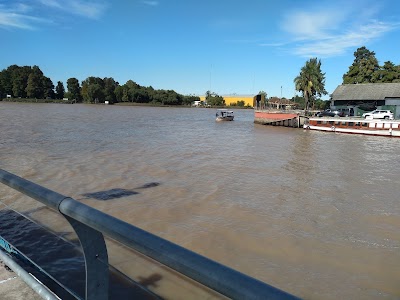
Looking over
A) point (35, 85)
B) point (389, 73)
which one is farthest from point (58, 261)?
point (35, 85)

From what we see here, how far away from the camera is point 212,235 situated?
832 centimetres

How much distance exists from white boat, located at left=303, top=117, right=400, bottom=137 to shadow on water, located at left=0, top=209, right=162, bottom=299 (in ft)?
139

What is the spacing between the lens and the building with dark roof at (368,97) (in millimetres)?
52531

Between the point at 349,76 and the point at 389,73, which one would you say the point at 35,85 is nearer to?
the point at 349,76

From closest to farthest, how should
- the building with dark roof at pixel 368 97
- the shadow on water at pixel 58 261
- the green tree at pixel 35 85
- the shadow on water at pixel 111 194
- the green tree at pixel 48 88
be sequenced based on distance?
the shadow on water at pixel 58 261 → the shadow on water at pixel 111 194 → the building with dark roof at pixel 368 97 → the green tree at pixel 35 85 → the green tree at pixel 48 88

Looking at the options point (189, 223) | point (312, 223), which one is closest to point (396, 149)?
point (312, 223)

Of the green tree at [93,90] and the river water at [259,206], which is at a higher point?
the green tree at [93,90]

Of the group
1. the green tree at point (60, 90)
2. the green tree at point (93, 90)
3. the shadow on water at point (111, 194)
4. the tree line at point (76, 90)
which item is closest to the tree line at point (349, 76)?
the shadow on water at point (111, 194)

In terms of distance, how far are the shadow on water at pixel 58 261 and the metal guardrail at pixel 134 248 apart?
2235mm

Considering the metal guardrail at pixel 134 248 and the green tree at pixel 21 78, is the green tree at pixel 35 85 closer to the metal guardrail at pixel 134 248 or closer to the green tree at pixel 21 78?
the green tree at pixel 21 78

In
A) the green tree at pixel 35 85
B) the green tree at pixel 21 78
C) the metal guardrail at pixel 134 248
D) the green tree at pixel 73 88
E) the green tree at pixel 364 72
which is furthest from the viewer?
the green tree at pixel 73 88

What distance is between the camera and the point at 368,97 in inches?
2185

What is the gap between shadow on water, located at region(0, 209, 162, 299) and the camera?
5.37m

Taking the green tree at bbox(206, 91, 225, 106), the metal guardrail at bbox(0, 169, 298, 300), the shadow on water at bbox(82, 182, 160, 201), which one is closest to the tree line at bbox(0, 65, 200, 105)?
the green tree at bbox(206, 91, 225, 106)
